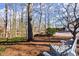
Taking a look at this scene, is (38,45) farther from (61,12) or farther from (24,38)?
(61,12)

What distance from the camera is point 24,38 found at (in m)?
2.17

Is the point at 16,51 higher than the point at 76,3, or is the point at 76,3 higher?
the point at 76,3

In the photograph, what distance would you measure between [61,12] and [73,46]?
28 cm

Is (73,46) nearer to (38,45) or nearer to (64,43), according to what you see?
(64,43)

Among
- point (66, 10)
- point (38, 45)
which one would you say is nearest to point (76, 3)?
point (66, 10)

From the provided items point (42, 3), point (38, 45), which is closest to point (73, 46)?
point (38, 45)

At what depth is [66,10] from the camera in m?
2.14

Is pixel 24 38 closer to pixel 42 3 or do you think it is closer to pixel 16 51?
pixel 16 51

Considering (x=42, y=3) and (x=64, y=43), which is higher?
(x=42, y=3)

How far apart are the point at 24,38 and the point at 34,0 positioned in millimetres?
309

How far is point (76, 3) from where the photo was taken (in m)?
2.12

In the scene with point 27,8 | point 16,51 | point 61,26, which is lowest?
point 16,51

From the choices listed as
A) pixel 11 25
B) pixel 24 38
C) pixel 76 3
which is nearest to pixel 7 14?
pixel 11 25

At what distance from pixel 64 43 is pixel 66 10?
0.26 meters
